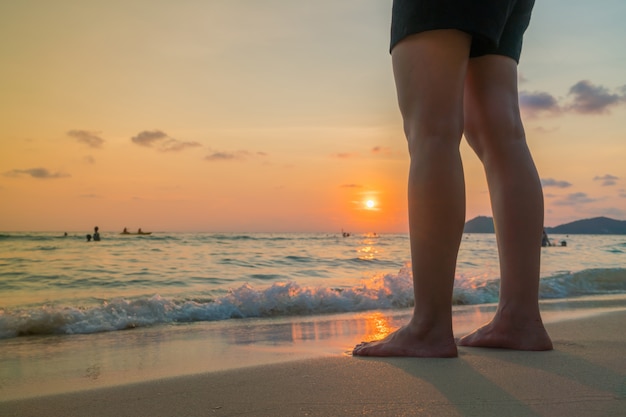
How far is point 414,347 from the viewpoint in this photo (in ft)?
5.82

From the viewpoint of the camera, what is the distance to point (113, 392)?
4.97ft

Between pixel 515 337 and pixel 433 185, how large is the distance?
620 mm

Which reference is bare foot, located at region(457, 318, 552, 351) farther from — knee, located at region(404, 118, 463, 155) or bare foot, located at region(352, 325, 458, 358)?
knee, located at region(404, 118, 463, 155)

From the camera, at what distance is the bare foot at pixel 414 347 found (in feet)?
5.76

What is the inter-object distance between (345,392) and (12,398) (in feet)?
3.11

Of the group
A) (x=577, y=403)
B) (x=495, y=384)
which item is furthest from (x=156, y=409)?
(x=577, y=403)

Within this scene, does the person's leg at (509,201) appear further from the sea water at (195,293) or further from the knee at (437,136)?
the sea water at (195,293)

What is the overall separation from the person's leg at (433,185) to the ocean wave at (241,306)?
7.32 ft

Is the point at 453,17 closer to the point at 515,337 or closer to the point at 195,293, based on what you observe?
the point at 515,337

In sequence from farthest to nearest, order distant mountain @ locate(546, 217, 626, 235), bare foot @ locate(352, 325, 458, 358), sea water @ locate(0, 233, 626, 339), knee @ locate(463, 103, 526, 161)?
distant mountain @ locate(546, 217, 626, 235), sea water @ locate(0, 233, 626, 339), knee @ locate(463, 103, 526, 161), bare foot @ locate(352, 325, 458, 358)

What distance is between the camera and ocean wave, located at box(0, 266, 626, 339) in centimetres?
339

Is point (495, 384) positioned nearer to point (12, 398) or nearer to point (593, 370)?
point (593, 370)

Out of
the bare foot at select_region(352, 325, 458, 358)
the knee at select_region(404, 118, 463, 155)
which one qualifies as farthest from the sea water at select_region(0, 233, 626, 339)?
the knee at select_region(404, 118, 463, 155)

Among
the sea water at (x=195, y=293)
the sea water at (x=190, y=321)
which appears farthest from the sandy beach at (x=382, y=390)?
the sea water at (x=195, y=293)
